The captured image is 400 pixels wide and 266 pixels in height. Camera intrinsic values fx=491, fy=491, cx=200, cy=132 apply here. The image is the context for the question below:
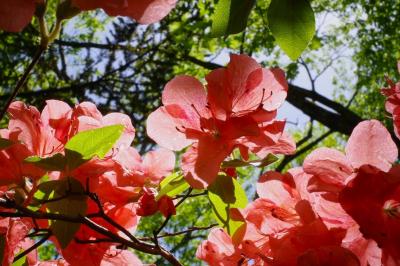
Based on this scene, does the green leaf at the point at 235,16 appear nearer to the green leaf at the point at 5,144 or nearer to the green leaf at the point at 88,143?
the green leaf at the point at 88,143

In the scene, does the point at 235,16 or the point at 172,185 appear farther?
the point at 172,185

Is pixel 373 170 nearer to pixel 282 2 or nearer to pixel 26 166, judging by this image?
pixel 282 2

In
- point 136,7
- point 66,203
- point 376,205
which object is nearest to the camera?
point 136,7

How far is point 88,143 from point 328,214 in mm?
482

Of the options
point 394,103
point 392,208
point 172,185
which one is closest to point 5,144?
point 172,185

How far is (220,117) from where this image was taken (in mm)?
1003

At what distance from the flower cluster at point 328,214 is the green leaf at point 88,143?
1.10 ft

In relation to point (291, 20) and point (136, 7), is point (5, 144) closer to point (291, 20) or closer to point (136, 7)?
point (136, 7)

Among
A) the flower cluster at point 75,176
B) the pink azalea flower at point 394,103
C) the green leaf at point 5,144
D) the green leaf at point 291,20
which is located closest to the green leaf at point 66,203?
the flower cluster at point 75,176

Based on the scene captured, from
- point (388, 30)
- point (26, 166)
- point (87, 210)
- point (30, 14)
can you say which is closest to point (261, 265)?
point (87, 210)

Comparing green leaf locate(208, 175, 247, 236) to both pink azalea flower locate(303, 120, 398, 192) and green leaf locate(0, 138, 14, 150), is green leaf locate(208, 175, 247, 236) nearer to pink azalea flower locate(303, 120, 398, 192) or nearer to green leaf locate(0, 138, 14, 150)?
pink azalea flower locate(303, 120, 398, 192)

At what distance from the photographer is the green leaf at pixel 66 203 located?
3.18 ft

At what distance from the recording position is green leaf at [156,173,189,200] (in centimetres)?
108

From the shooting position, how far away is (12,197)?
1.04 m
